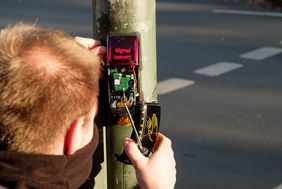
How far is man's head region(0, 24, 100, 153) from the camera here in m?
1.70

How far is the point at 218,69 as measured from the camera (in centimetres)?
873

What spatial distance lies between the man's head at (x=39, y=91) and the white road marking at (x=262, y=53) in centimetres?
764

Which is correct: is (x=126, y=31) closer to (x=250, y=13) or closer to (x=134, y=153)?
(x=134, y=153)

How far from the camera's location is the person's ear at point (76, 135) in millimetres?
1785

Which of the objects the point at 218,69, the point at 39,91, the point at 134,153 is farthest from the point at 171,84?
the point at 39,91

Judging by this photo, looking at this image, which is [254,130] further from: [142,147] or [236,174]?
[142,147]

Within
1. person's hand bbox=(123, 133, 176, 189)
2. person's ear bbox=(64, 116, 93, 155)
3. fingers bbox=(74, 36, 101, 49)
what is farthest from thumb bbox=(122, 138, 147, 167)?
fingers bbox=(74, 36, 101, 49)

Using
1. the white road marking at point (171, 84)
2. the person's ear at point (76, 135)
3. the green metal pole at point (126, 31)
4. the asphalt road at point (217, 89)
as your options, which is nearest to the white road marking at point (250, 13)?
the asphalt road at point (217, 89)

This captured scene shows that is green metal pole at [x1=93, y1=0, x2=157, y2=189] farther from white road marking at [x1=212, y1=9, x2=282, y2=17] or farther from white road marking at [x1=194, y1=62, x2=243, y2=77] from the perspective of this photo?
white road marking at [x1=212, y1=9, x2=282, y2=17]

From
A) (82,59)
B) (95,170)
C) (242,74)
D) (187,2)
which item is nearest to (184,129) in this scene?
(242,74)

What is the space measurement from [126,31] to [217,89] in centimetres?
562

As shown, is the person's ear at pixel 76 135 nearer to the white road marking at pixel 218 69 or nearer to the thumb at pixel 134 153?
the thumb at pixel 134 153

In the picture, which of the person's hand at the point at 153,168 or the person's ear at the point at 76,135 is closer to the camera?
the person's ear at the point at 76,135

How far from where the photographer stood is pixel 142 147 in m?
2.13
